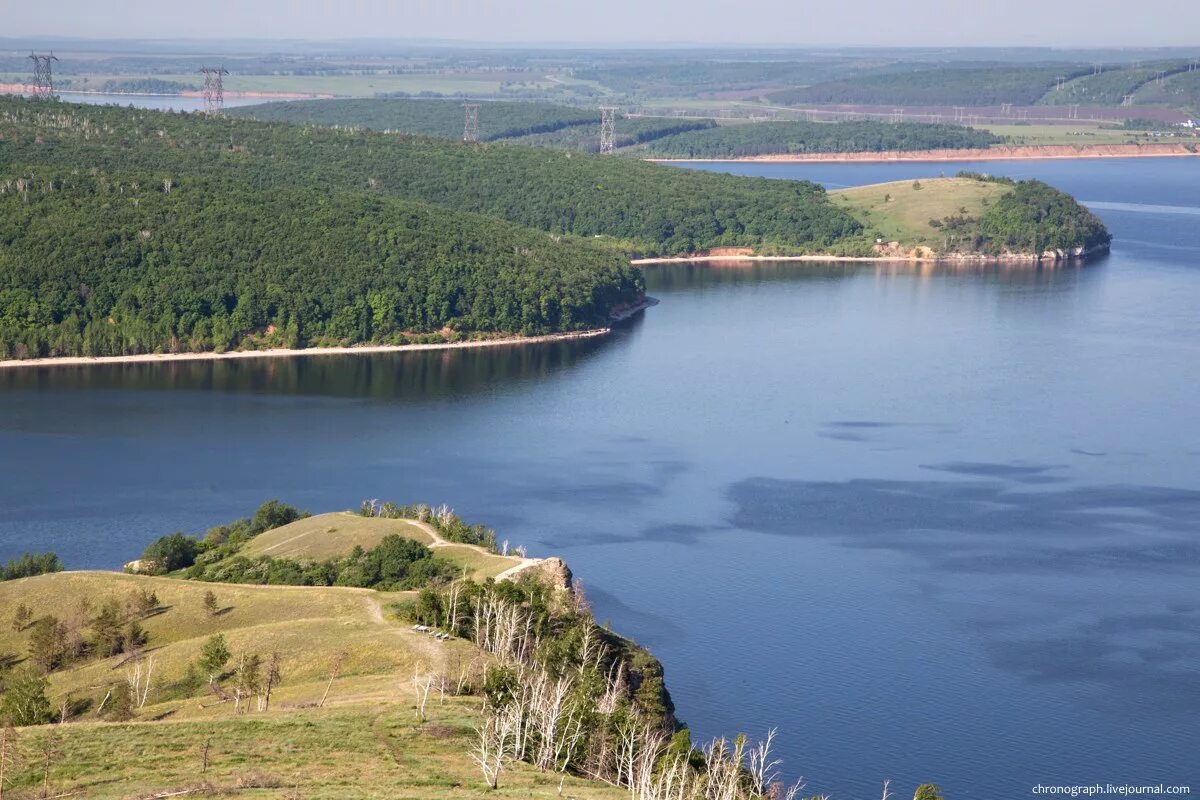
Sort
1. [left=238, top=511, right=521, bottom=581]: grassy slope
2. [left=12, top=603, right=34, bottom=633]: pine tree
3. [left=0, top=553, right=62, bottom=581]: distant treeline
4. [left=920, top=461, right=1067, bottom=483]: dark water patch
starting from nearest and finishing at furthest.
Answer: [left=12, top=603, right=34, bottom=633]: pine tree
[left=238, top=511, right=521, bottom=581]: grassy slope
[left=0, top=553, right=62, bottom=581]: distant treeline
[left=920, top=461, right=1067, bottom=483]: dark water patch

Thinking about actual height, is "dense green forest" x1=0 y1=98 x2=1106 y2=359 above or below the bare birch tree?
above

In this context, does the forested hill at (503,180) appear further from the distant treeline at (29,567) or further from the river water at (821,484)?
the distant treeline at (29,567)

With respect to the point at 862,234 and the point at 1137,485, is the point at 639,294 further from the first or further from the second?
the point at 1137,485

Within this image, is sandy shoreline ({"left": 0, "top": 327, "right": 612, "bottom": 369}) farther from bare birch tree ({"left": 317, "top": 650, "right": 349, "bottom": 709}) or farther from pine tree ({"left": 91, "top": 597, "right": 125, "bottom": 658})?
bare birch tree ({"left": 317, "top": 650, "right": 349, "bottom": 709})

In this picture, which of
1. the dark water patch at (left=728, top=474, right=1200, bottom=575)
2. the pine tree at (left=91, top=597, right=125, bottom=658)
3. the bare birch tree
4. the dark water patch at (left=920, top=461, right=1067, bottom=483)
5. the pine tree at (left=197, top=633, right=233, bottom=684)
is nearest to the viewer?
the bare birch tree

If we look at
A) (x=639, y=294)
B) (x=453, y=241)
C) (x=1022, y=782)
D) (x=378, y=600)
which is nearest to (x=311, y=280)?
(x=453, y=241)

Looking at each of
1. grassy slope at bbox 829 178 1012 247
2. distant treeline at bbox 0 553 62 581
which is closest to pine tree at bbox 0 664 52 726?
distant treeline at bbox 0 553 62 581

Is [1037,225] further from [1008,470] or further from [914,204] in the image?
[1008,470]
